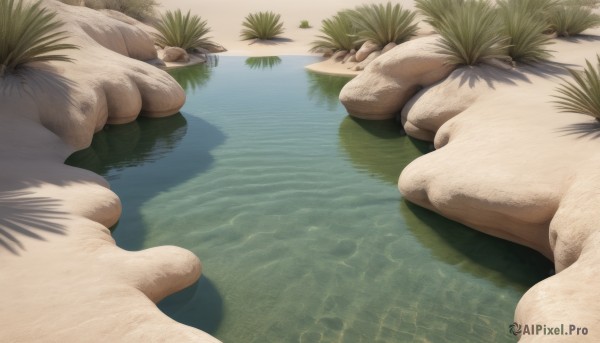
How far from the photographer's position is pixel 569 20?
10.9 metres

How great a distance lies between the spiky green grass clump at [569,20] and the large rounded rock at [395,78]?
4.44 metres

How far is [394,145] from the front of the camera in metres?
7.08

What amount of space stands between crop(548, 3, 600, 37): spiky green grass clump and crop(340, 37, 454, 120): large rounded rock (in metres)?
4.44

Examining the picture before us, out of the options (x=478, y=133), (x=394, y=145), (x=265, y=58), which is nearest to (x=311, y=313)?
(x=478, y=133)

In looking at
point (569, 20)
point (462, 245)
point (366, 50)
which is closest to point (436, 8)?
point (366, 50)

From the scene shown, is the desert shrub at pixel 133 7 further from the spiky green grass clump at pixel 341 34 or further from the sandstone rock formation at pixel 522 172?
the sandstone rock formation at pixel 522 172

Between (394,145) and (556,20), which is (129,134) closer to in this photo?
(394,145)

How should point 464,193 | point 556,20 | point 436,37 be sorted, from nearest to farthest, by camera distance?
point 464,193, point 436,37, point 556,20

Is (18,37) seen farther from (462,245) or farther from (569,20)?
(569,20)

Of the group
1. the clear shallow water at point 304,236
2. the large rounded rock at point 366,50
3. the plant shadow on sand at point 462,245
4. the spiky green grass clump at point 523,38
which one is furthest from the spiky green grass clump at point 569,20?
the plant shadow on sand at point 462,245

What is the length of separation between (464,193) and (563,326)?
1.79m

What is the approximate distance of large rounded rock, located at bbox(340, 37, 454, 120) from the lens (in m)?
7.47

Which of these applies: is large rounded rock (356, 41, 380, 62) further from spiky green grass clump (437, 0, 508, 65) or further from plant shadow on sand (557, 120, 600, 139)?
plant shadow on sand (557, 120, 600, 139)

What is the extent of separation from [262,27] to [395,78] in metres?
11.0
